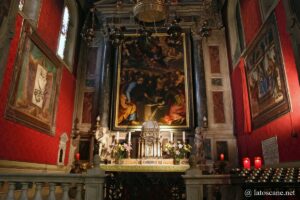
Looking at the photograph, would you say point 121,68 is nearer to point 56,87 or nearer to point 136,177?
point 56,87

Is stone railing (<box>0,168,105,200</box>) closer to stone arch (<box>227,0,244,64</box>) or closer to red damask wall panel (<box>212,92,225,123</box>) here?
red damask wall panel (<box>212,92,225,123</box>)

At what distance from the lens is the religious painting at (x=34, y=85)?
6422 millimetres

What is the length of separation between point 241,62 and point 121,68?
4962mm

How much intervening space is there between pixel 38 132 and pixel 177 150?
4477 millimetres

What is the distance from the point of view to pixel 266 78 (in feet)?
22.6

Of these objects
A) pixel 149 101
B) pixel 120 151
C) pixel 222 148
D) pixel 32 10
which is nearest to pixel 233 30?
pixel 149 101

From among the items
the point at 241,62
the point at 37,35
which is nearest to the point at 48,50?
the point at 37,35

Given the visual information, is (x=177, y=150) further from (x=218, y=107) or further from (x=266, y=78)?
(x=266, y=78)

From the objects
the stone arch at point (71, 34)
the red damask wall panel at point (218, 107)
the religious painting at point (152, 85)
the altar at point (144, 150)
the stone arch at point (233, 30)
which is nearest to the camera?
the altar at point (144, 150)

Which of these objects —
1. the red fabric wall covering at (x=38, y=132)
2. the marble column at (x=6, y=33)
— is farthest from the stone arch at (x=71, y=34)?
the marble column at (x=6, y=33)

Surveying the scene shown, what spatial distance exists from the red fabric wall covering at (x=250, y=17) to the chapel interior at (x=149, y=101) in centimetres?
4

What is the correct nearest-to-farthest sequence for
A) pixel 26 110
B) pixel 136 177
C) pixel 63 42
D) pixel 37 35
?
pixel 136 177
pixel 26 110
pixel 37 35
pixel 63 42

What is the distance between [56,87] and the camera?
886 centimetres

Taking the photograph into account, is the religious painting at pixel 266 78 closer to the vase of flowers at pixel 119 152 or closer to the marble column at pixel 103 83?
the vase of flowers at pixel 119 152
